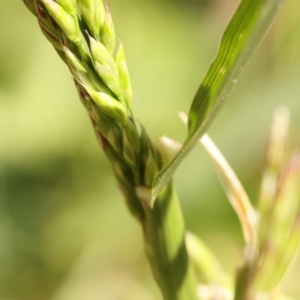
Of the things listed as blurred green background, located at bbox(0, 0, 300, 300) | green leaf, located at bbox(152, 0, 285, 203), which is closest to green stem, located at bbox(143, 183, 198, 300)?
green leaf, located at bbox(152, 0, 285, 203)

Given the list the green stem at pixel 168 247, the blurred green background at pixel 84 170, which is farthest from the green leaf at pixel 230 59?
the blurred green background at pixel 84 170

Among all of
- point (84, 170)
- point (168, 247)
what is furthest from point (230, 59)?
point (84, 170)

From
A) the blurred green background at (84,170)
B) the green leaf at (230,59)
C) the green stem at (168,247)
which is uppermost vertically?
the green leaf at (230,59)

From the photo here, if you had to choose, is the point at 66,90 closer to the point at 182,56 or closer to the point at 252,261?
the point at 182,56

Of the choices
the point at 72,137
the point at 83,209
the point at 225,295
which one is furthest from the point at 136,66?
the point at 225,295

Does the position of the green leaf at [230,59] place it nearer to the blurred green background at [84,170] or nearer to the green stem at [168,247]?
the green stem at [168,247]
